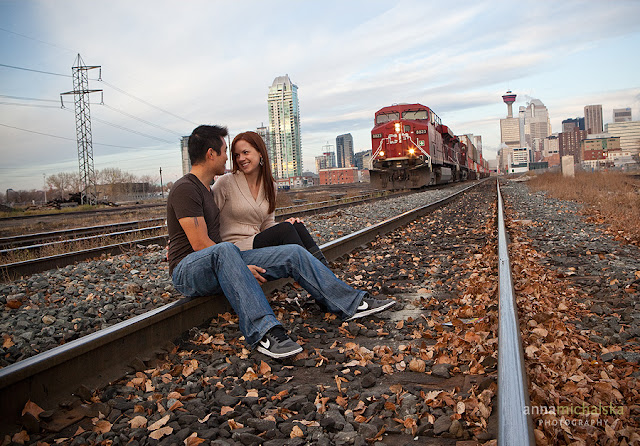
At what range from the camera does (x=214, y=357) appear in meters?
2.77

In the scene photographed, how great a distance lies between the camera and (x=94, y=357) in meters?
2.43

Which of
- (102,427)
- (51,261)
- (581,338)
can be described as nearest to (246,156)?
(102,427)

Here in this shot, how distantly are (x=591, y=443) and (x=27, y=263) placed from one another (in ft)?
20.1

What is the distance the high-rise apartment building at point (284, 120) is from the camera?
10556 centimetres

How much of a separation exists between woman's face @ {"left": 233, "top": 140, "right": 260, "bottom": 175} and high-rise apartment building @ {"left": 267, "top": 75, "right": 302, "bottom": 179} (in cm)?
10030

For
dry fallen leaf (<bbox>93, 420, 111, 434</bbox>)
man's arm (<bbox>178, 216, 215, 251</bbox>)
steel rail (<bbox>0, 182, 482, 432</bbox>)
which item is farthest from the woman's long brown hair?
dry fallen leaf (<bbox>93, 420, 111, 434</bbox>)

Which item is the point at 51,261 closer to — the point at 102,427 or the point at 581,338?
the point at 102,427

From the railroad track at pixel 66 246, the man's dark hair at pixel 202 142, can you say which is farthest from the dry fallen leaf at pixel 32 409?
the railroad track at pixel 66 246

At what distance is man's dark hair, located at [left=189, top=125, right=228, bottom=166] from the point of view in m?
3.14

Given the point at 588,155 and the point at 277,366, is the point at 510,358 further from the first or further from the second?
the point at 588,155

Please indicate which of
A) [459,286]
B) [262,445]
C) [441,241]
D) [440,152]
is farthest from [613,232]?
[440,152]

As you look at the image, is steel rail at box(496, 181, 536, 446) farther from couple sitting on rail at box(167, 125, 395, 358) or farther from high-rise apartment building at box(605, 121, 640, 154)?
high-rise apartment building at box(605, 121, 640, 154)

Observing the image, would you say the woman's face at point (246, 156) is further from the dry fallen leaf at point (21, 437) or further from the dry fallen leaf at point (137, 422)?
the dry fallen leaf at point (21, 437)

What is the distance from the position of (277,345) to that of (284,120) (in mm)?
108274
